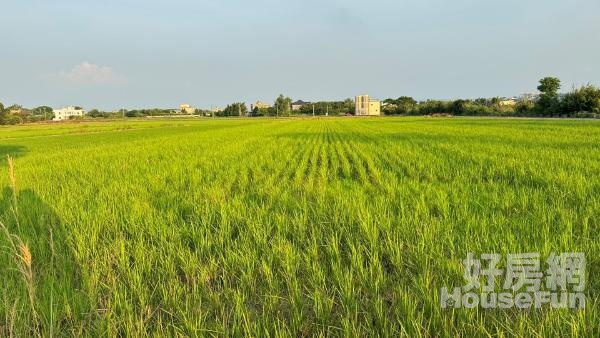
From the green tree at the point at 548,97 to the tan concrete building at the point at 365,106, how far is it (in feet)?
232

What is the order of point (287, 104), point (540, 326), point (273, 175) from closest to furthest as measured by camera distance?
point (540, 326) → point (273, 175) → point (287, 104)

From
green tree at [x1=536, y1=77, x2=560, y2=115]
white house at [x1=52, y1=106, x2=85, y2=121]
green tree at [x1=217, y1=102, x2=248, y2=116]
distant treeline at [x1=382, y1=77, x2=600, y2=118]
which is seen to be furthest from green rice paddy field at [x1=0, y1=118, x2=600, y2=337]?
white house at [x1=52, y1=106, x2=85, y2=121]

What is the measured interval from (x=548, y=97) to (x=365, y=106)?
82.8 m

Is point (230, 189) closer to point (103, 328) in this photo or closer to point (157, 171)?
point (157, 171)

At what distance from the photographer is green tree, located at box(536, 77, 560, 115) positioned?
52.0m

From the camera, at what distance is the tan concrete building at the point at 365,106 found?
134250 mm

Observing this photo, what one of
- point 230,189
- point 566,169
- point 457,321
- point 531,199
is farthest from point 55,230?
point 566,169

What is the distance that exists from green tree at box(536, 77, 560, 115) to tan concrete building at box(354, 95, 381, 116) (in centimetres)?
7074

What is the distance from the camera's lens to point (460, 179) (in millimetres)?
6781

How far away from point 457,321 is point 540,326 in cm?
39

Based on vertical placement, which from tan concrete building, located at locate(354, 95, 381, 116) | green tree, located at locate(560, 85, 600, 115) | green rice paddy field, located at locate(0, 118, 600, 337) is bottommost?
green rice paddy field, located at locate(0, 118, 600, 337)

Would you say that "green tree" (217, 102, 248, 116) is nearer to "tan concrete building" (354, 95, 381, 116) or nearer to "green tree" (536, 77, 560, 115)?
"tan concrete building" (354, 95, 381, 116)

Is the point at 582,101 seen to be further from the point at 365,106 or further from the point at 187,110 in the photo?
the point at 187,110

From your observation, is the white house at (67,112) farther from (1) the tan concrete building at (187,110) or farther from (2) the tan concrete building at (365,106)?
(2) the tan concrete building at (365,106)
